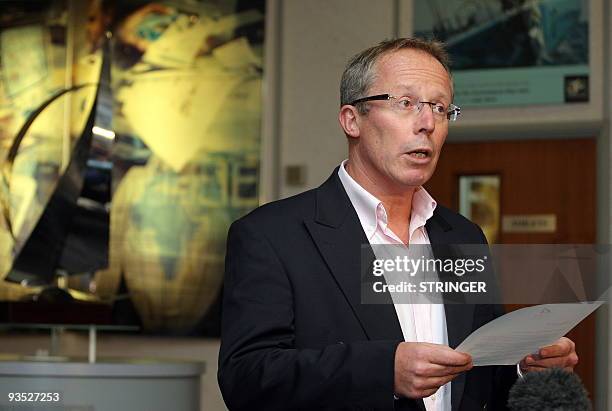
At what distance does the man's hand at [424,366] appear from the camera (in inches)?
64.1

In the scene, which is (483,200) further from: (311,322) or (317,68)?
(311,322)

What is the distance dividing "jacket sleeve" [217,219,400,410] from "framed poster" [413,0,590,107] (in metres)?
4.27

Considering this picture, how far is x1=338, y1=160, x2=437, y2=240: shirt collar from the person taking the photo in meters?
2.09

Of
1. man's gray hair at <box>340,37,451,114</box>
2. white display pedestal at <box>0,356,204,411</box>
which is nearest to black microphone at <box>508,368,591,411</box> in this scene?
man's gray hair at <box>340,37,451,114</box>

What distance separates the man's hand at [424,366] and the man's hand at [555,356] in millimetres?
228

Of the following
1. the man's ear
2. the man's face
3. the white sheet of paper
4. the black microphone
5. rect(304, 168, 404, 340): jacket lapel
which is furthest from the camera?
the man's ear

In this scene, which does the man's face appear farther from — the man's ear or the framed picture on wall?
the framed picture on wall

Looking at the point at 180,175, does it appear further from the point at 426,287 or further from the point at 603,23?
the point at 426,287

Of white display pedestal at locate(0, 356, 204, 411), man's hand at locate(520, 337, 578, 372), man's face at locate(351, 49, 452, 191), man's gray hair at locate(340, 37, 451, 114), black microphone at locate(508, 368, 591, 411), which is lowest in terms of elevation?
white display pedestal at locate(0, 356, 204, 411)

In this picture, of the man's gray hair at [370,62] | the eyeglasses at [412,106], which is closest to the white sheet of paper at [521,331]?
the eyeglasses at [412,106]

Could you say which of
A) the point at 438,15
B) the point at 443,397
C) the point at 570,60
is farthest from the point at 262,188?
the point at 443,397

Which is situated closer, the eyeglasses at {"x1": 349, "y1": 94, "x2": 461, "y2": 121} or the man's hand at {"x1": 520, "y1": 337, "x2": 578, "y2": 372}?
the man's hand at {"x1": 520, "y1": 337, "x2": 578, "y2": 372}

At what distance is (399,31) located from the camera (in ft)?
20.5

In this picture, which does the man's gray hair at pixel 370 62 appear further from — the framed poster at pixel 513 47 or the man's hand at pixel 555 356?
the framed poster at pixel 513 47
